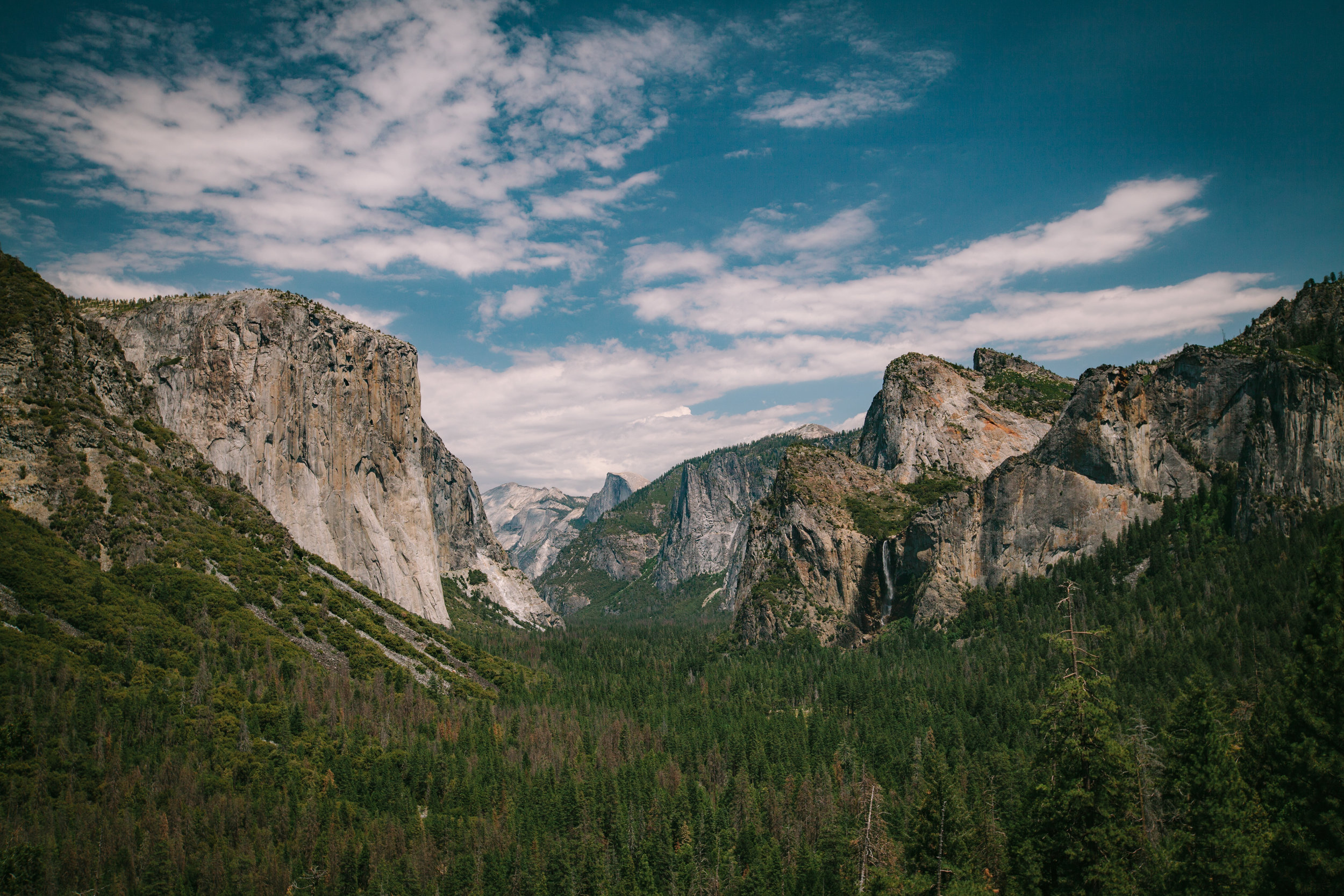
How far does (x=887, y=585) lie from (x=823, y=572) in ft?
51.2

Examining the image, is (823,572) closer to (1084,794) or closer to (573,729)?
(573,729)

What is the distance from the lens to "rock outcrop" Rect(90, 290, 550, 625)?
150 metres

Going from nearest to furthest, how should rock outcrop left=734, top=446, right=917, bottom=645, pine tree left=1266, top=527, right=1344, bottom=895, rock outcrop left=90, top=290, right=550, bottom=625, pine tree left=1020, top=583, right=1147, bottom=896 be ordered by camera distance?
pine tree left=1266, top=527, right=1344, bottom=895 < pine tree left=1020, top=583, right=1147, bottom=896 < rock outcrop left=90, top=290, right=550, bottom=625 < rock outcrop left=734, top=446, right=917, bottom=645

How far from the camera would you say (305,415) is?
164 metres

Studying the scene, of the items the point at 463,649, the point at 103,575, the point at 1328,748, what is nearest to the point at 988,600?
the point at 463,649

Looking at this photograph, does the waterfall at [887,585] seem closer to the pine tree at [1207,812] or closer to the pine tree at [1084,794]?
the pine tree at [1207,812]

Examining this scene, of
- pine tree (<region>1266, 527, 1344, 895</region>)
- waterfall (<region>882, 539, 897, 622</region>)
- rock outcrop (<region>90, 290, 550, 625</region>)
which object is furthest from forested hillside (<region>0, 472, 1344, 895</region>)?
rock outcrop (<region>90, 290, 550, 625</region>)

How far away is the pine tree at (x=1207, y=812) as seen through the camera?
31.3 m

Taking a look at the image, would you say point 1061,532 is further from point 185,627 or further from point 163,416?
point 163,416

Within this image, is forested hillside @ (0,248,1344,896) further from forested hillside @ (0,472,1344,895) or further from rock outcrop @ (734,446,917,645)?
rock outcrop @ (734,446,917,645)

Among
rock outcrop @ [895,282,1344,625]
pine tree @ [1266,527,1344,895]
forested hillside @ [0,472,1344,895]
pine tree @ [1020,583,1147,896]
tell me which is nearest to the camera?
pine tree @ [1266,527,1344,895]

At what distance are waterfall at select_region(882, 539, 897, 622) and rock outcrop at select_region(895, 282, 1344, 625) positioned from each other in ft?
12.3

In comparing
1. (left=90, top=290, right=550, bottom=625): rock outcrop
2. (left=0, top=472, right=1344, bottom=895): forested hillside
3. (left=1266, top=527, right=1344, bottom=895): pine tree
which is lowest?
(left=0, top=472, right=1344, bottom=895): forested hillside

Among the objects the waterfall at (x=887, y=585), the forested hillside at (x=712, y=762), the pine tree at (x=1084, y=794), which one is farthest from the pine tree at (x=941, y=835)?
the waterfall at (x=887, y=585)
